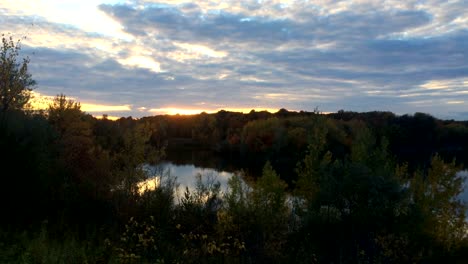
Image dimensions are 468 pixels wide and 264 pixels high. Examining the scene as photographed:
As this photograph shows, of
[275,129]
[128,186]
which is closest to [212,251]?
[128,186]

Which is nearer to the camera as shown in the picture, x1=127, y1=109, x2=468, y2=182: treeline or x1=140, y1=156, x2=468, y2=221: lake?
x1=140, y1=156, x2=468, y2=221: lake

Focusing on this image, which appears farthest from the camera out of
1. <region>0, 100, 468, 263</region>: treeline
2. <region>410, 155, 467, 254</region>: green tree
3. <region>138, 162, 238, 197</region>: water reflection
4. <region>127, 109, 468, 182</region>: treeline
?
<region>127, 109, 468, 182</region>: treeline

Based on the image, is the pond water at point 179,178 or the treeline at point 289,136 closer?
the pond water at point 179,178

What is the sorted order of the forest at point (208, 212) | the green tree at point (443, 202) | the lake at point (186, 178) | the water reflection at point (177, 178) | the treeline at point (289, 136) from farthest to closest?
1. the treeline at point (289, 136)
2. the green tree at point (443, 202)
3. the lake at point (186, 178)
4. the water reflection at point (177, 178)
5. the forest at point (208, 212)

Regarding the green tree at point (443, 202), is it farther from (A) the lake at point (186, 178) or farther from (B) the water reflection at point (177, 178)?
(B) the water reflection at point (177, 178)

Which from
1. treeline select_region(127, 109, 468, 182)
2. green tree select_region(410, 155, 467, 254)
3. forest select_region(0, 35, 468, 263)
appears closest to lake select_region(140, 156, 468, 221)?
forest select_region(0, 35, 468, 263)

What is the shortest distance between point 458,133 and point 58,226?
299ft

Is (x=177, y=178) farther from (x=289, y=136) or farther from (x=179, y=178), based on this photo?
(x=289, y=136)

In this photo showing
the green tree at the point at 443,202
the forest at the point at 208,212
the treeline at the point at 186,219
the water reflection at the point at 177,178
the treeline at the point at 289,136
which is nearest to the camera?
the treeline at the point at 186,219

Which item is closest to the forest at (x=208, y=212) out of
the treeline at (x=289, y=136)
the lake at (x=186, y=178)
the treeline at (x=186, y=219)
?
the treeline at (x=186, y=219)

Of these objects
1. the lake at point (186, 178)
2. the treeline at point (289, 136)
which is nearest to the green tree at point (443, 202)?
the lake at point (186, 178)

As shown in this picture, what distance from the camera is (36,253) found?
724 centimetres

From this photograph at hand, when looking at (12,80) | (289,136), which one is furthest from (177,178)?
(289,136)

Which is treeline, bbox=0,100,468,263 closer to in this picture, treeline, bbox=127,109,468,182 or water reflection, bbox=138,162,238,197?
water reflection, bbox=138,162,238,197
